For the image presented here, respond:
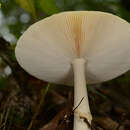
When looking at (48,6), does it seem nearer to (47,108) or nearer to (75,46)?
(75,46)

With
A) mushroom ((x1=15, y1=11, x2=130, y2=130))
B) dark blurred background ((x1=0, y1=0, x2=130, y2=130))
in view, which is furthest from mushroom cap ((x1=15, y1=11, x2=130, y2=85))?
dark blurred background ((x1=0, y1=0, x2=130, y2=130))

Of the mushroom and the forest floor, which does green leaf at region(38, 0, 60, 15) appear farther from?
the forest floor

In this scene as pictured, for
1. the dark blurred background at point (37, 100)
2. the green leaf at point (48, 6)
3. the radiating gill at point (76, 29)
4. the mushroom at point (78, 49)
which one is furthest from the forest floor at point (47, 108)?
the green leaf at point (48, 6)

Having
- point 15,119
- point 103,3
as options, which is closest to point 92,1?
point 103,3

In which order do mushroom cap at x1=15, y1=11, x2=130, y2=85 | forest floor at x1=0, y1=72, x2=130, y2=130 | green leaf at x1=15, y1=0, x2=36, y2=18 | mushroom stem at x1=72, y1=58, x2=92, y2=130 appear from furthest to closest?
forest floor at x1=0, y1=72, x2=130, y2=130 < green leaf at x1=15, y1=0, x2=36, y2=18 < mushroom stem at x1=72, y1=58, x2=92, y2=130 < mushroom cap at x1=15, y1=11, x2=130, y2=85

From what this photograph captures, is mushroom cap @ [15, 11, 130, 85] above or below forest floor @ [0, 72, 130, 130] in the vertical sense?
above

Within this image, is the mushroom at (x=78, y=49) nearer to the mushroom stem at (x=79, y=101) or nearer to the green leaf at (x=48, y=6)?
the mushroom stem at (x=79, y=101)

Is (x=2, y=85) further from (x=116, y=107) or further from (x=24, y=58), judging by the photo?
(x=116, y=107)
